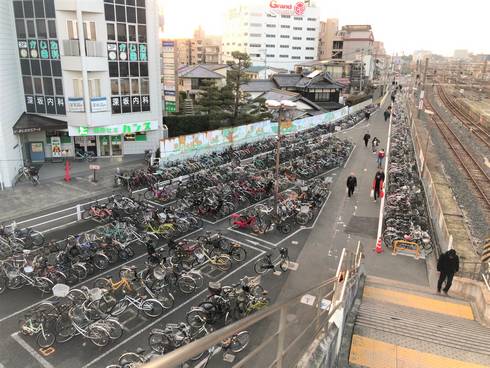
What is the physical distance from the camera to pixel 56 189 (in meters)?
19.8

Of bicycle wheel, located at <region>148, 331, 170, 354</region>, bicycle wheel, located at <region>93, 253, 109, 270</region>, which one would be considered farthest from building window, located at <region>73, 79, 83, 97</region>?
bicycle wheel, located at <region>148, 331, 170, 354</region>

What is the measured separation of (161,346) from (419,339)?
501 centimetres

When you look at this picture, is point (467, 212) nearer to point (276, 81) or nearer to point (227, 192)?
point (227, 192)

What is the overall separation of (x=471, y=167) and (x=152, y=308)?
26.3 metres

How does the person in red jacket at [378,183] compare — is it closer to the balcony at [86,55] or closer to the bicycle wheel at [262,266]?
the bicycle wheel at [262,266]

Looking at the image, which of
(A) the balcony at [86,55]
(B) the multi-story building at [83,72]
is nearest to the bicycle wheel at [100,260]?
(B) the multi-story building at [83,72]

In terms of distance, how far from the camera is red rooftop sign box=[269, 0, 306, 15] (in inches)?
3910

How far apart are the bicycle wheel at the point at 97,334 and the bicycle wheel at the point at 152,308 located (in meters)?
1.17

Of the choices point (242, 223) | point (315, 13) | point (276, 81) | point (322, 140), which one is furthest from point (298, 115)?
point (315, 13)

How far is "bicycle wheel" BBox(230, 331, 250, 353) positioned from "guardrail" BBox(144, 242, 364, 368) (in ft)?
1.29

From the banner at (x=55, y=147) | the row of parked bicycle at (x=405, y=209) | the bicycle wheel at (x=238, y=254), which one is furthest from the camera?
the banner at (x=55, y=147)

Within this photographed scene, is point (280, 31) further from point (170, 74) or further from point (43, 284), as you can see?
point (43, 284)

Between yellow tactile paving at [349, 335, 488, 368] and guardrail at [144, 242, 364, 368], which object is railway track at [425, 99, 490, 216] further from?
yellow tactile paving at [349, 335, 488, 368]

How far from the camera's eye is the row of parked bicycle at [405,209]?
13.5 metres
